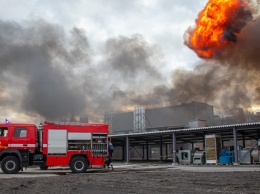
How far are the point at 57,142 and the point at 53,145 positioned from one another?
0.95 ft

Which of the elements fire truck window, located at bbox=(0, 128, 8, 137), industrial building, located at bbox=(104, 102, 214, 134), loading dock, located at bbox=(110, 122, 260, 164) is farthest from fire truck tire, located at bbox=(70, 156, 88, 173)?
industrial building, located at bbox=(104, 102, 214, 134)

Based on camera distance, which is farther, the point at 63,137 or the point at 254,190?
the point at 63,137

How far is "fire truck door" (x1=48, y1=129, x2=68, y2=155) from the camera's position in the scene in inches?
742

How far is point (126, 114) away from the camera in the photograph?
5938cm

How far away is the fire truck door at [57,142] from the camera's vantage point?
61.9 ft

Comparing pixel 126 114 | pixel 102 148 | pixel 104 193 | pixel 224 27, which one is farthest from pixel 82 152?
pixel 126 114

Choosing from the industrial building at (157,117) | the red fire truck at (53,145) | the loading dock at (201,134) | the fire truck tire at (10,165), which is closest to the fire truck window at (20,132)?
the red fire truck at (53,145)

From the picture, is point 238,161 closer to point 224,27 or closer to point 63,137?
point 224,27

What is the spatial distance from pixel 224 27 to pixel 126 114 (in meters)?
38.0

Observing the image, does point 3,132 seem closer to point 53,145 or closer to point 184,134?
point 53,145

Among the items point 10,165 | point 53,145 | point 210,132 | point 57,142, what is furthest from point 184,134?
point 10,165

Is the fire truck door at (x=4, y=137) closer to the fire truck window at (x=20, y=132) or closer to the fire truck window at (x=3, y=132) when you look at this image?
the fire truck window at (x=3, y=132)

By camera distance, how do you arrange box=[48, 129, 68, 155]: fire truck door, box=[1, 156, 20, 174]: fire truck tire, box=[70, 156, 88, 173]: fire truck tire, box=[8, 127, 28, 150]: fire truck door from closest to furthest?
box=[1, 156, 20, 174]: fire truck tire
box=[8, 127, 28, 150]: fire truck door
box=[48, 129, 68, 155]: fire truck door
box=[70, 156, 88, 173]: fire truck tire

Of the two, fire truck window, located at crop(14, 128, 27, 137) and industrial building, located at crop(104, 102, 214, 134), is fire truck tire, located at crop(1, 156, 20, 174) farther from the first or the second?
industrial building, located at crop(104, 102, 214, 134)
